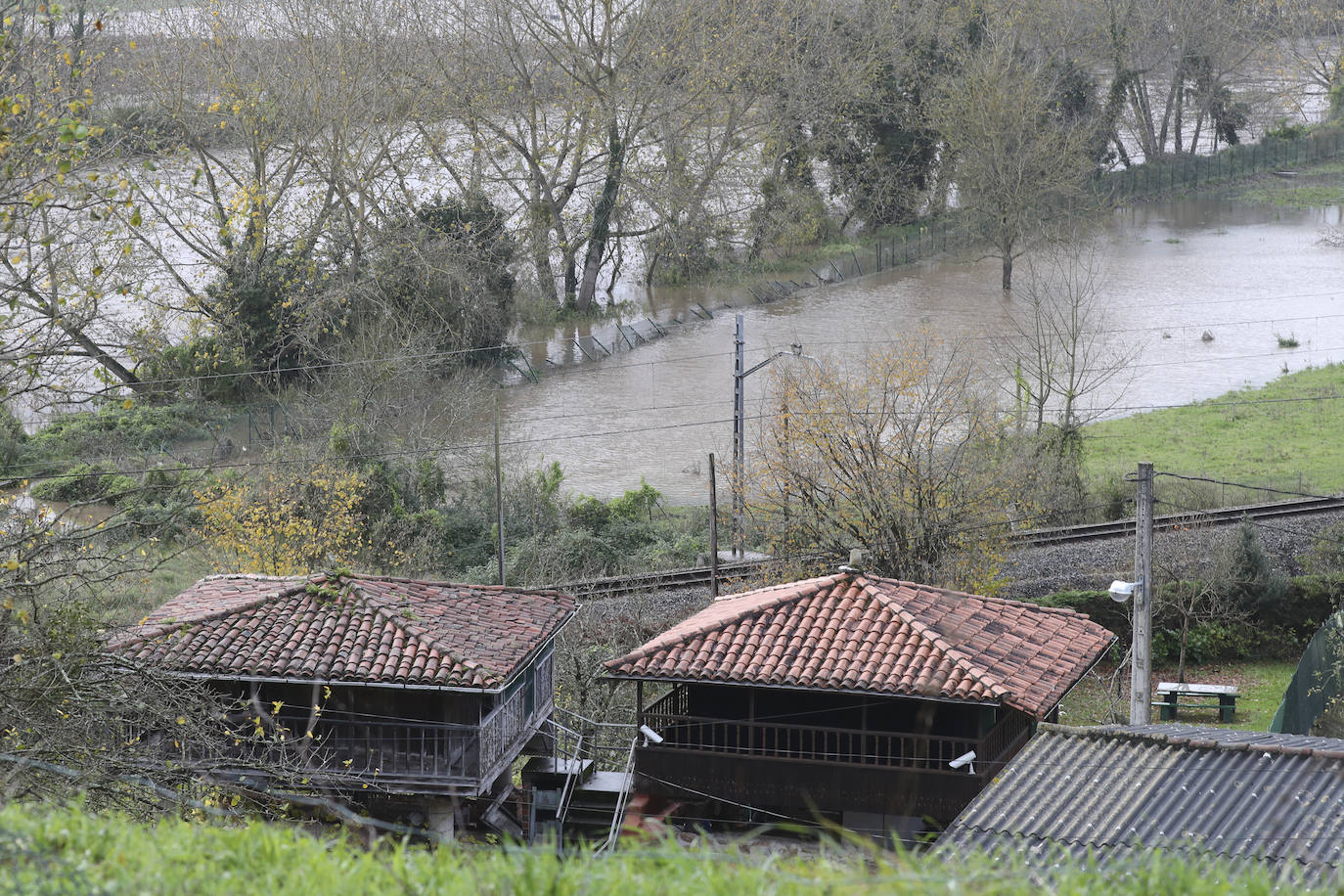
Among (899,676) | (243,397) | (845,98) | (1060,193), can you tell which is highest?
(845,98)

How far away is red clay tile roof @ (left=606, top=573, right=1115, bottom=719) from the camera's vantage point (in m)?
15.9

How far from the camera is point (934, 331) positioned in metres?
44.1

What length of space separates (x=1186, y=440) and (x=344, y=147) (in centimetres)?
2665

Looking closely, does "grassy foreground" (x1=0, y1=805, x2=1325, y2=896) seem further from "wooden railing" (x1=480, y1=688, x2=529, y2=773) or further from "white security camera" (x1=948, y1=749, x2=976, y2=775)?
"wooden railing" (x1=480, y1=688, x2=529, y2=773)

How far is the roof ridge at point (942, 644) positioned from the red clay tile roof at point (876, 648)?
2cm

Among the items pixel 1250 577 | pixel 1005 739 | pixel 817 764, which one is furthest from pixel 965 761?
pixel 1250 577

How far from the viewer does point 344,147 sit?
1583 inches

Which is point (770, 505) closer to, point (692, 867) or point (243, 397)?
point (243, 397)

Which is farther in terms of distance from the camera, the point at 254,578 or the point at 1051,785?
the point at 254,578

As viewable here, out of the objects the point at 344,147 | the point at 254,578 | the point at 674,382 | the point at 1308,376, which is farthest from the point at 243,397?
the point at 1308,376

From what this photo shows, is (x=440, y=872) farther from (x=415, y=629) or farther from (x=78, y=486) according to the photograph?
(x=78, y=486)

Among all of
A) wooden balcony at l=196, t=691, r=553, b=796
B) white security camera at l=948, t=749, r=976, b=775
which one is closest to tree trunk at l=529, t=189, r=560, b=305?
wooden balcony at l=196, t=691, r=553, b=796

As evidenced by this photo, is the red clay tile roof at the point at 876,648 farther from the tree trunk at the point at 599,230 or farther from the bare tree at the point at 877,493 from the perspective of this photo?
the tree trunk at the point at 599,230

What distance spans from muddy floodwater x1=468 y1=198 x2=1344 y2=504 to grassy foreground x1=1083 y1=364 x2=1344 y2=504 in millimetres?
1158
